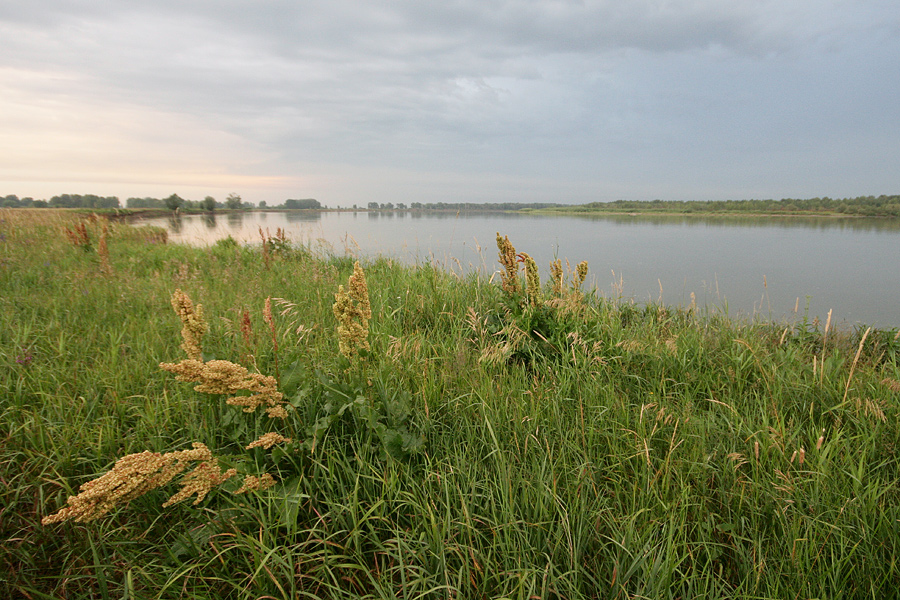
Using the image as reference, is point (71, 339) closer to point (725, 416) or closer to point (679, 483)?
point (679, 483)

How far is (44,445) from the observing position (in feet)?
6.39

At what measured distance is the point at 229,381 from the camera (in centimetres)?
166

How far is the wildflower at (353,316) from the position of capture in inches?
81.1

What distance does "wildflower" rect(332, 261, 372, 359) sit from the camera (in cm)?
206

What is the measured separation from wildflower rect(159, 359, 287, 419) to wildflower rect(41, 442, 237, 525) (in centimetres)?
25

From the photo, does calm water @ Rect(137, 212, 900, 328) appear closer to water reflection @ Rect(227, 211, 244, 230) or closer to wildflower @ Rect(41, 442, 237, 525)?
water reflection @ Rect(227, 211, 244, 230)

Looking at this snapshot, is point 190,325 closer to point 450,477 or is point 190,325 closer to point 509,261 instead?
point 450,477

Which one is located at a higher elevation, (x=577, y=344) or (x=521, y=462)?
(x=577, y=344)

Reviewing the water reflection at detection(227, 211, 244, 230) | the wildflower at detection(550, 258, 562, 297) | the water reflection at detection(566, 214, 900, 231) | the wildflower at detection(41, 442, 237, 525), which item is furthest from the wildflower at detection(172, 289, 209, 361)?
the water reflection at detection(566, 214, 900, 231)

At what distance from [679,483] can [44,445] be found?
3204 mm

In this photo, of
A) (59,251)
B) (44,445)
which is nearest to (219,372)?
(44,445)

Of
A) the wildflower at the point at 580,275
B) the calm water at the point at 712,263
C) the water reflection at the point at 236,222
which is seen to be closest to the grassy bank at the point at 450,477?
the wildflower at the point at 580,275

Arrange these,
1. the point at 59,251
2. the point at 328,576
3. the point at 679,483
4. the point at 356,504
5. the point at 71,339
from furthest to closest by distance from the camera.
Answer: the point at 59,251
the point at 71,339
the point at 679,483
the point at 356,504
the point at 328,576

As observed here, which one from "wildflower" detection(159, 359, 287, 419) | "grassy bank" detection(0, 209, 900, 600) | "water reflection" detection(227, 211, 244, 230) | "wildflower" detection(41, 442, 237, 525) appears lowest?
"grassy bank" detection(0, 209, 900, 600)
